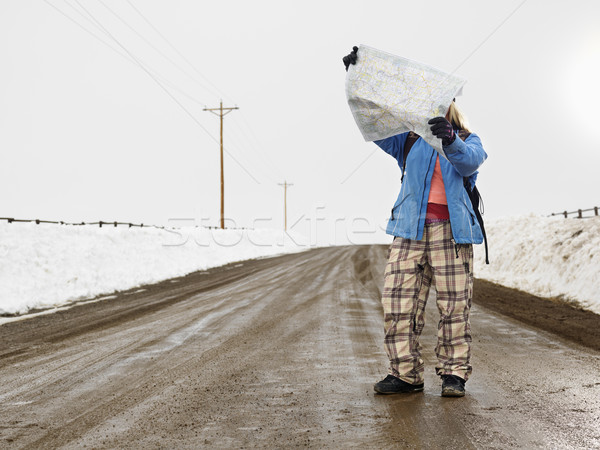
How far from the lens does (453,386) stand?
351 cm

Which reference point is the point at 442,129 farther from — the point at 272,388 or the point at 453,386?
the point at 272,388

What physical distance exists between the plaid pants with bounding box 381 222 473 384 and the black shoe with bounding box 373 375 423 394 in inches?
1.3

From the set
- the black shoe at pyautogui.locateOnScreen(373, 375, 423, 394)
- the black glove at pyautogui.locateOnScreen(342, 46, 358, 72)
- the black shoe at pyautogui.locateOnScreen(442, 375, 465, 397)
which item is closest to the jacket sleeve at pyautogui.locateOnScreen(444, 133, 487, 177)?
the black glove at pyautogui.locateOnScreen(342, 46, 358, 72)

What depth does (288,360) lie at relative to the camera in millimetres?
4727

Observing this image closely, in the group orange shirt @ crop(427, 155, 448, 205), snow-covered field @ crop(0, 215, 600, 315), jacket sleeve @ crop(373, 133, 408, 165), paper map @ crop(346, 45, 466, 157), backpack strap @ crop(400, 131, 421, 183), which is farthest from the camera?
snow-covered field @ crop(0, 215, 600, 315)

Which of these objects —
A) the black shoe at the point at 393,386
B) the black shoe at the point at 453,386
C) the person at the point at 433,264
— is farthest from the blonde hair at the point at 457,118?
the black shoe at the point at 393,386

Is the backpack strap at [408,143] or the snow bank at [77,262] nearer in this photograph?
the backpack strap at [408,143]

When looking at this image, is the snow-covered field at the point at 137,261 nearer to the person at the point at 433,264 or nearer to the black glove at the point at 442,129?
the person at the point at 433,264

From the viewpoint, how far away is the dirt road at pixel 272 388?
285 cm

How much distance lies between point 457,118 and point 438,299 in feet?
4.32

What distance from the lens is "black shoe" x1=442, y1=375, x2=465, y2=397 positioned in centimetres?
349

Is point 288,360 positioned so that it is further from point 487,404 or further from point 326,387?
point 487,404

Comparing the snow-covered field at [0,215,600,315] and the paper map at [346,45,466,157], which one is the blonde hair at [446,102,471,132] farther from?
the snow-covered field at [0,215,600,315]

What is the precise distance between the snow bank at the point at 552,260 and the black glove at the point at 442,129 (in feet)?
21.9
